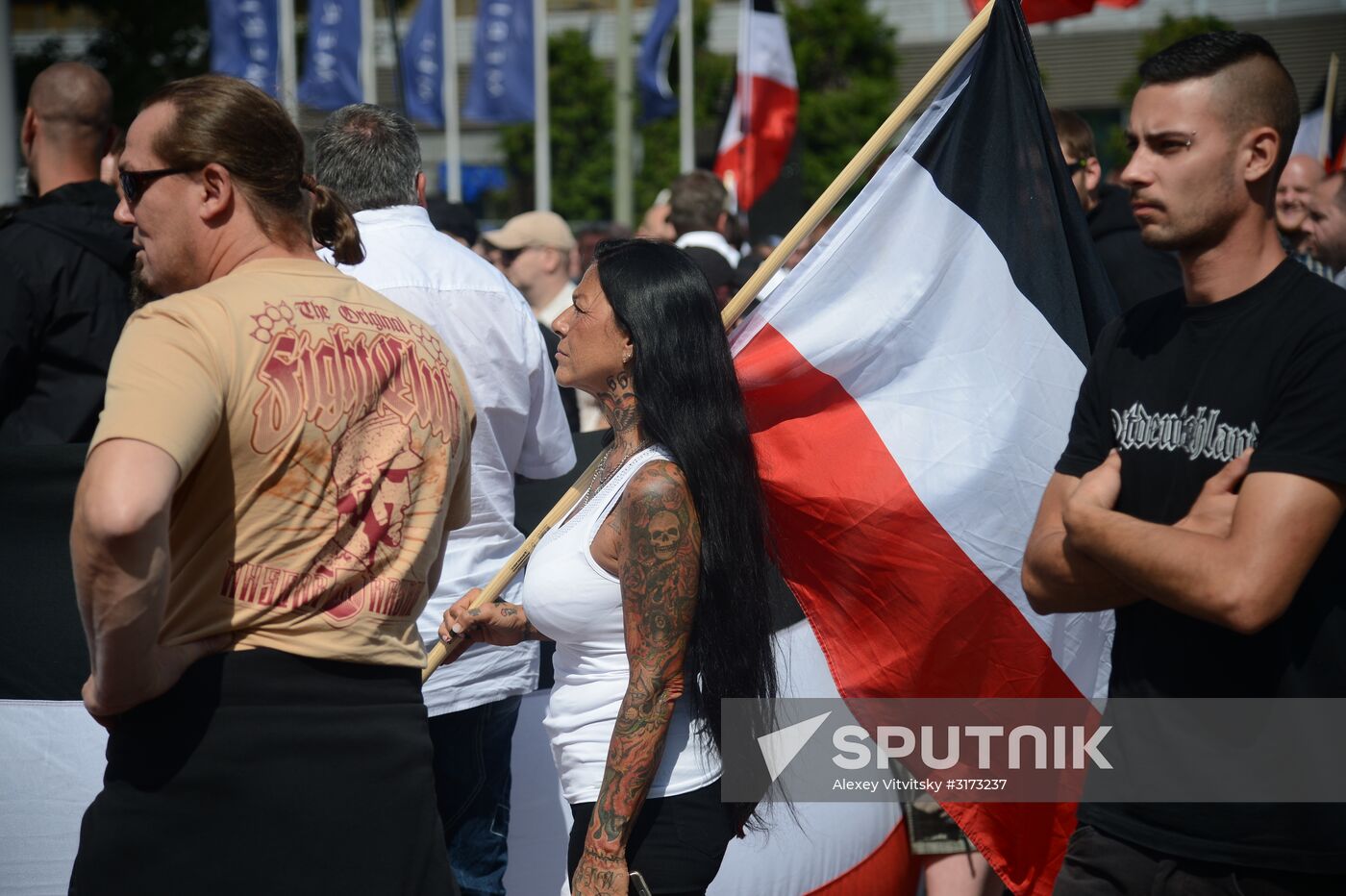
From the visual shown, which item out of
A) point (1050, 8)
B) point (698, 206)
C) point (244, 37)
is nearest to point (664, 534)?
point (1050, 8)

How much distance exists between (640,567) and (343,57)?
2049 cm

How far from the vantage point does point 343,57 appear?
2169cm

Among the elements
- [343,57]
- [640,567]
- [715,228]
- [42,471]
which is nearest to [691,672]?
[640,567]

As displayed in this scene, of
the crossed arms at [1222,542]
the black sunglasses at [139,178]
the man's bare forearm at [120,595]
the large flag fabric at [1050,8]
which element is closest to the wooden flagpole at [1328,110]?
the large flag fabric at [1050,8]

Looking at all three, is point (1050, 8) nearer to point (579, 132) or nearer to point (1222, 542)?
point (1222, 542)

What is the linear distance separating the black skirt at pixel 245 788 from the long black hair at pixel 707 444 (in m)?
0.78

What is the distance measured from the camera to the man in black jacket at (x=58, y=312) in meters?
3.99

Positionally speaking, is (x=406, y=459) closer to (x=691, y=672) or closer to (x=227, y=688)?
(x=227, y=688)

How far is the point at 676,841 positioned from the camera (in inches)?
111

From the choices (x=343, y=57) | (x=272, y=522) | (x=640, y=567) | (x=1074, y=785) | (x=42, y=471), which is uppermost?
(x=272, y=522)

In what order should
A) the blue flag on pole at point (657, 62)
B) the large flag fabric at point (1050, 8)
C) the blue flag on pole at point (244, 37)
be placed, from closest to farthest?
the large flag fabric at point (1050, 8)
the blue flag on pole at point (244, 37)
the blue flag on pole at point (657, 62)

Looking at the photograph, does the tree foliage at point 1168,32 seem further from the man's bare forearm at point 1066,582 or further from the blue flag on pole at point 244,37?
the man's bare forearm at point 1066,582

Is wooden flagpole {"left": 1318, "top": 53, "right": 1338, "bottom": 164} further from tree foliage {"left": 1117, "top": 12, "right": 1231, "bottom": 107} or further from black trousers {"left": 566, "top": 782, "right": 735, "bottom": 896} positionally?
tree foliage {"left": 1117, "top": 12, "right": 1231, "bottom": 107}

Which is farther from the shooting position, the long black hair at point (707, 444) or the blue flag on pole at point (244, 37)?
the blue flag on pole at point (244, 37)
